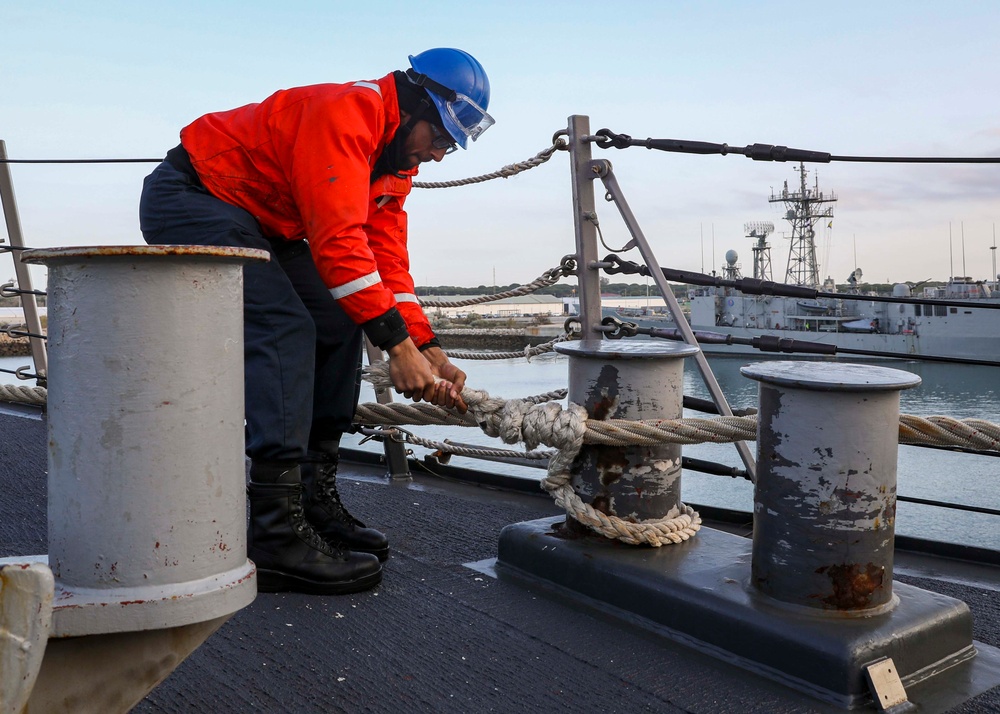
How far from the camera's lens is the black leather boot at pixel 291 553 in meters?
1.76

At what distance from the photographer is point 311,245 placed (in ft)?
5.70

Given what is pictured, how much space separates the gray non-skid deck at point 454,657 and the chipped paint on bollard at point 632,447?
254mm

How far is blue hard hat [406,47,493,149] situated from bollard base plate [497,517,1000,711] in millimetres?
1032

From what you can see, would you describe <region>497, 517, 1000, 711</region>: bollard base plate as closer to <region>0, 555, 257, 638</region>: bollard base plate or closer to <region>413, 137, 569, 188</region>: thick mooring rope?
<region>0, 555, 257, 638</region>: bollard base plate

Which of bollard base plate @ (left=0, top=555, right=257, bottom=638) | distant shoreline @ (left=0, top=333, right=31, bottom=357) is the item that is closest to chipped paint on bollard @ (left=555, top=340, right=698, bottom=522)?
bollard base plate @ (left=0, top=555, right=257, bottom=638)

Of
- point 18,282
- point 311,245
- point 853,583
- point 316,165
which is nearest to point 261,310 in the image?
point 311,245

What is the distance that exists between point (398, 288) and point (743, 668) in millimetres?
1324

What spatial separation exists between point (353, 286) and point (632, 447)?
0.70 meters

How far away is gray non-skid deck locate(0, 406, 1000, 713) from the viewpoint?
4.22ft

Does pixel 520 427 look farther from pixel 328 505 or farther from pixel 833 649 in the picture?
pixel 833 649

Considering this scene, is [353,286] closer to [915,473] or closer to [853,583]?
[853,583]

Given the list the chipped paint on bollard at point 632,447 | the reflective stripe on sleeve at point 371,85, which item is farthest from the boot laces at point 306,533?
the reflective stripe on sleeve at point 371,85

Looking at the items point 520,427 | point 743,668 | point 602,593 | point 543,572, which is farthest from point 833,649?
point 520,427

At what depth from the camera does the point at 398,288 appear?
2260 millimetres
